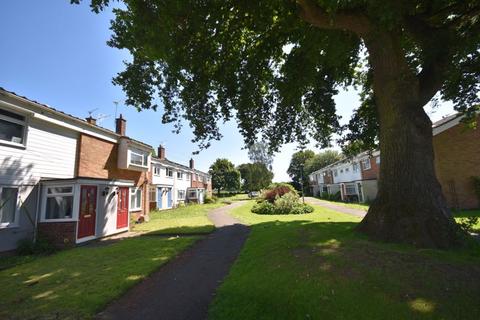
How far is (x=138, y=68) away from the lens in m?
11.9

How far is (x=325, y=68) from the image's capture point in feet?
44.6

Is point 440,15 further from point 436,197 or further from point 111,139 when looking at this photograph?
point 111,139

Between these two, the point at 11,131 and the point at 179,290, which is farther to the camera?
the point at 11,131

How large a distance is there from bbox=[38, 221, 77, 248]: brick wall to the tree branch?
508 inches

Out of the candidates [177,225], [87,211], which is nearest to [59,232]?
[87,211]

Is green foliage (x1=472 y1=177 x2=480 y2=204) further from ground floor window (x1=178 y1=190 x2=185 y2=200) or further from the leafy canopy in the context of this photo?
ground floor window (x1=178 y1=190 x2=185 y2=200)

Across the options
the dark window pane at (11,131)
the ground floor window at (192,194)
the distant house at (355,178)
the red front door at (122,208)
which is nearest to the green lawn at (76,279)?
the red front door at (122,208)

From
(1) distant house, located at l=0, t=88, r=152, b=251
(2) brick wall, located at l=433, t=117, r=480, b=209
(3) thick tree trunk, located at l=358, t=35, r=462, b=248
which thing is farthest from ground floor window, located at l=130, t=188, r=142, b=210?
(2) brick wall, located at l=433, t=117, r=480, b=209

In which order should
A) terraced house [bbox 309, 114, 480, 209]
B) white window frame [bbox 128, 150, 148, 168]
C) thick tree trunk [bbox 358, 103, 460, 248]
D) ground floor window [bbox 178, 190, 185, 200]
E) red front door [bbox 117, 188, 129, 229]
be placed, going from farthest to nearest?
ground floor window [bbox 178, 190, 185, 200] → terraced house [bbox 309, 114, 480, 209] → white window frame [bbox 128, 150, 148, 168] → red front door [bbox 117, 188, 129, 229] → thick tree trunk [bbox 358, 103, 460, 248]

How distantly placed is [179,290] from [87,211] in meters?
9.14

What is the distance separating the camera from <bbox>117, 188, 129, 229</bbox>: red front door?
1514 centimetres

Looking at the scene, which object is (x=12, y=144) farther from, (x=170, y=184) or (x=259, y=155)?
(x=259, y=155)

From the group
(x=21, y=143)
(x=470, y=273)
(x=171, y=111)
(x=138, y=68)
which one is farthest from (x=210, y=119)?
(x=470, y=273)

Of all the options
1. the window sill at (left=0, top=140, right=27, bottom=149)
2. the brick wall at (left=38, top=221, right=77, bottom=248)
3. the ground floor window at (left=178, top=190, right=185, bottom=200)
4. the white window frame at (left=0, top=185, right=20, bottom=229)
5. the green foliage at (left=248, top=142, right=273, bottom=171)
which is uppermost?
the green foliage at (left=248, top=142, right=273, bottom=171)
